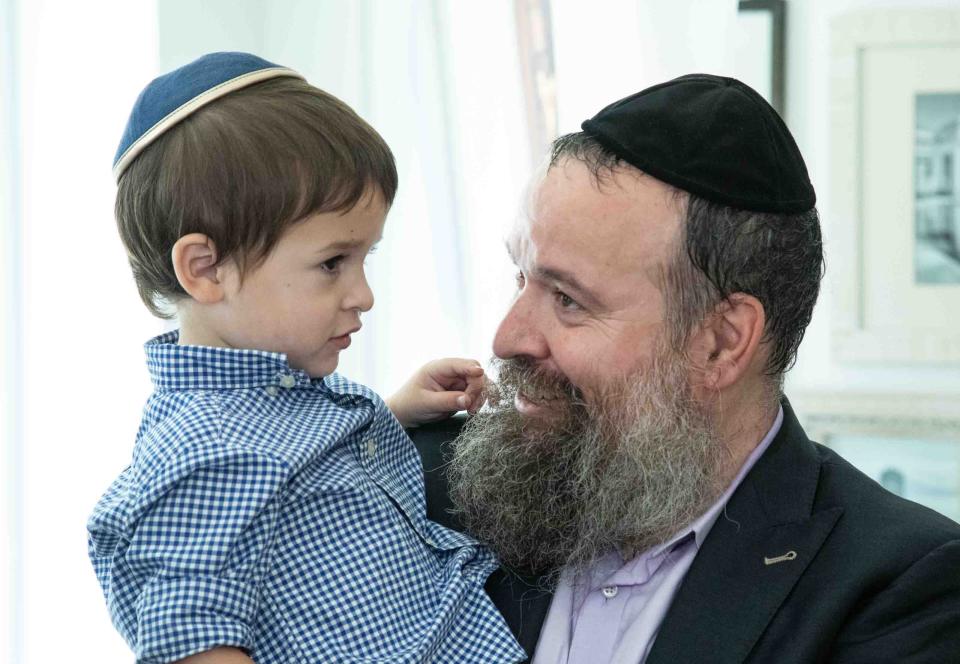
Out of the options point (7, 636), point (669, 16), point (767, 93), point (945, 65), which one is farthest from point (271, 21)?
point (945, 65)

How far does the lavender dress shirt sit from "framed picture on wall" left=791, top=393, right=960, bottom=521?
2.14 m

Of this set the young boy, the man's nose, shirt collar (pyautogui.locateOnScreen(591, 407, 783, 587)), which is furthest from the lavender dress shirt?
the man's nose

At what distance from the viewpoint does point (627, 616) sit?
70.1 inches

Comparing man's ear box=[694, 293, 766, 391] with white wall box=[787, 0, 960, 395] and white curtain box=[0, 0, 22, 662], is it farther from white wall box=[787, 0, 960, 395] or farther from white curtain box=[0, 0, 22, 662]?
white wall box=[787, 0, 960, 395]

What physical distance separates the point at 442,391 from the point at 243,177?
647 millimetres

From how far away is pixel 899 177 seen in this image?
3.77m

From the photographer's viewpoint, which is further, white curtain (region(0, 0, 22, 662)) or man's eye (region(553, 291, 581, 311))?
white curtain (region(0, 0, 22, 662))

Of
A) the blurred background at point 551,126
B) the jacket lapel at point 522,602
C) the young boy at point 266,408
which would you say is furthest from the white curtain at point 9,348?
the jacket lapel at point 522,602

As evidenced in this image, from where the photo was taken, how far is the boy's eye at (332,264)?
1688mm

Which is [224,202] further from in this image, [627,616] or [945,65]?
[945,65]

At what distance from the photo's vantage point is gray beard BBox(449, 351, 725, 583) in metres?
1.82

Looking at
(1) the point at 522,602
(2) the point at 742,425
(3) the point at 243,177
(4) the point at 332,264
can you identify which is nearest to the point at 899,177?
(2) the point at 742,425

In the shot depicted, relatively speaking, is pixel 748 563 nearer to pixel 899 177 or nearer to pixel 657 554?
pixel 657 554

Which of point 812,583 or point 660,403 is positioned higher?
point 660,403
